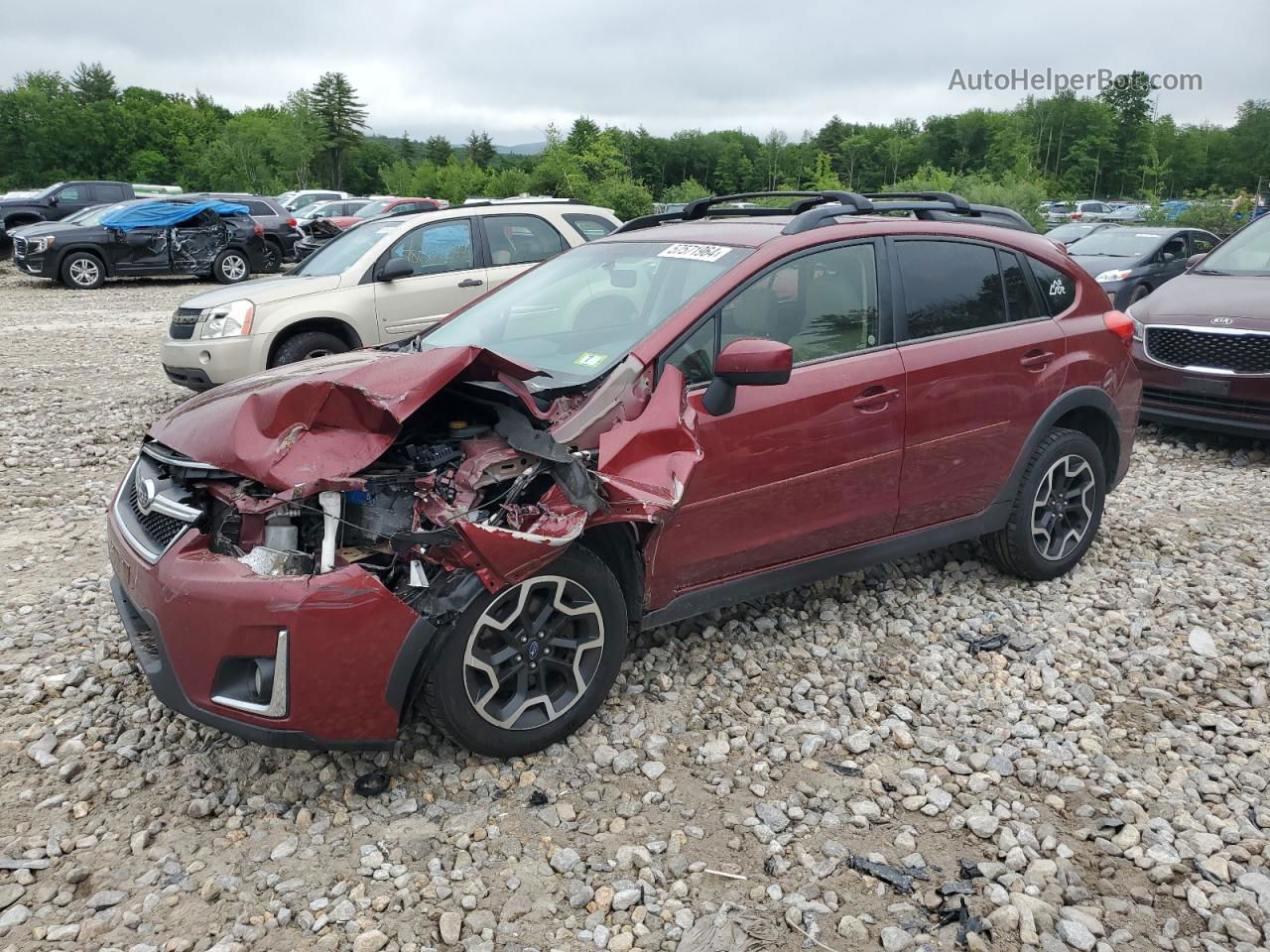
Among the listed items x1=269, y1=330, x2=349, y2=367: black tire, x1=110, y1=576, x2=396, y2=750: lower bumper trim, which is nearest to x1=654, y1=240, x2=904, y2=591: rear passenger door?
x1=110, y1=576, x2=396, y2=750: lower bumper trim

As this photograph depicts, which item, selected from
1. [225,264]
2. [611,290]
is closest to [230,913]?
[611,290]

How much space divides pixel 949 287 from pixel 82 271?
18.3 metres

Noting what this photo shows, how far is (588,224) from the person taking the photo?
945cm

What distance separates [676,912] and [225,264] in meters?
18.8

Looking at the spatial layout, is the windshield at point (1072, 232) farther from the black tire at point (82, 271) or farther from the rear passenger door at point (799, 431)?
the black tire at point (82, 271)

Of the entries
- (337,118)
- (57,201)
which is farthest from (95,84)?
(57,201)

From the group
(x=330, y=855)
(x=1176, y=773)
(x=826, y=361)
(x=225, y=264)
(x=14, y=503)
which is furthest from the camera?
(x=225, y=264)

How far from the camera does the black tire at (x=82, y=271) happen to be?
18.0 metres

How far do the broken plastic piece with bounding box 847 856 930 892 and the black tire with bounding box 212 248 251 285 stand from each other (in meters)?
18.7

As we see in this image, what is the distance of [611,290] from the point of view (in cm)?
414

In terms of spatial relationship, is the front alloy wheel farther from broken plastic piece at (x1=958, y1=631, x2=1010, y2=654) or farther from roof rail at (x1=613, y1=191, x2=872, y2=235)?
roof rail at (x1=613, y1=191, x2=872, y2=235)

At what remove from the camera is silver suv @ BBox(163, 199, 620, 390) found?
805 cm

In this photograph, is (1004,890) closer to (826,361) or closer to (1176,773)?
(1176,773)

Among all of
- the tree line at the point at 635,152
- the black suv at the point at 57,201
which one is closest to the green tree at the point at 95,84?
the tree line at the point at 635,152
